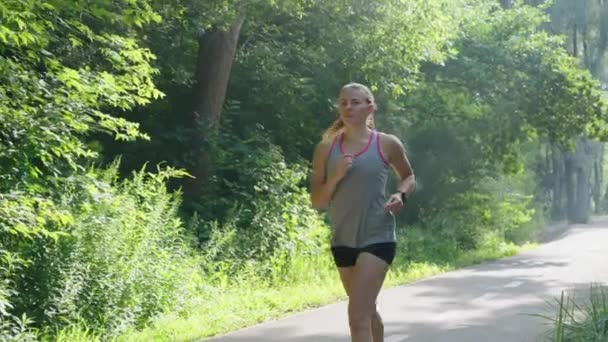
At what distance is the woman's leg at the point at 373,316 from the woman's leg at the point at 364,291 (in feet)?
0.22

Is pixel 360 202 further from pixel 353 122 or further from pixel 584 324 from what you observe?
pixel 584 324

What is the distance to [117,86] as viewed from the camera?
33.2ft

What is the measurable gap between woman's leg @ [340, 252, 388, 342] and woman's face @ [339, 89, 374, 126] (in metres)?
0.76

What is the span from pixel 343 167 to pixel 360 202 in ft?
A: 0.72

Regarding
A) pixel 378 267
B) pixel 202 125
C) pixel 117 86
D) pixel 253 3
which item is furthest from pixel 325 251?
pixel 378 267

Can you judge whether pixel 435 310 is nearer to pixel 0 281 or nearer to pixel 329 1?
pixel 0 281

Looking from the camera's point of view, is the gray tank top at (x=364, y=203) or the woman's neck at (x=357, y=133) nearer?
the gray tank top at (x=364, y=203)

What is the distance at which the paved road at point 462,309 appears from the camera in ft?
32.6

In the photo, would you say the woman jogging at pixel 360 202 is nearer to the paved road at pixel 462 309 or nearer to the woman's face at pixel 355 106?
the woman's face at pixel 355 106

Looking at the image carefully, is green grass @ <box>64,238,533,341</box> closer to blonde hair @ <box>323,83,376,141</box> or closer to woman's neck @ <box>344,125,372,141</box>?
blonde hair @ <box>323,83,376,141</box>

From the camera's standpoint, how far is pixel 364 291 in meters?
5.83

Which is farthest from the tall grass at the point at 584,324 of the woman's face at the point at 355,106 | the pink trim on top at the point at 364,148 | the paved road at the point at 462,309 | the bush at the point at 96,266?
the bush at the point at 96,266

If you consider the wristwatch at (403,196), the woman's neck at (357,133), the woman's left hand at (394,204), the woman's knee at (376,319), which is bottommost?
the woman's knee at (376,319)

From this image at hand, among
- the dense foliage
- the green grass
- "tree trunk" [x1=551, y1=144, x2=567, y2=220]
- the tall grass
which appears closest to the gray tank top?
the tall grass
